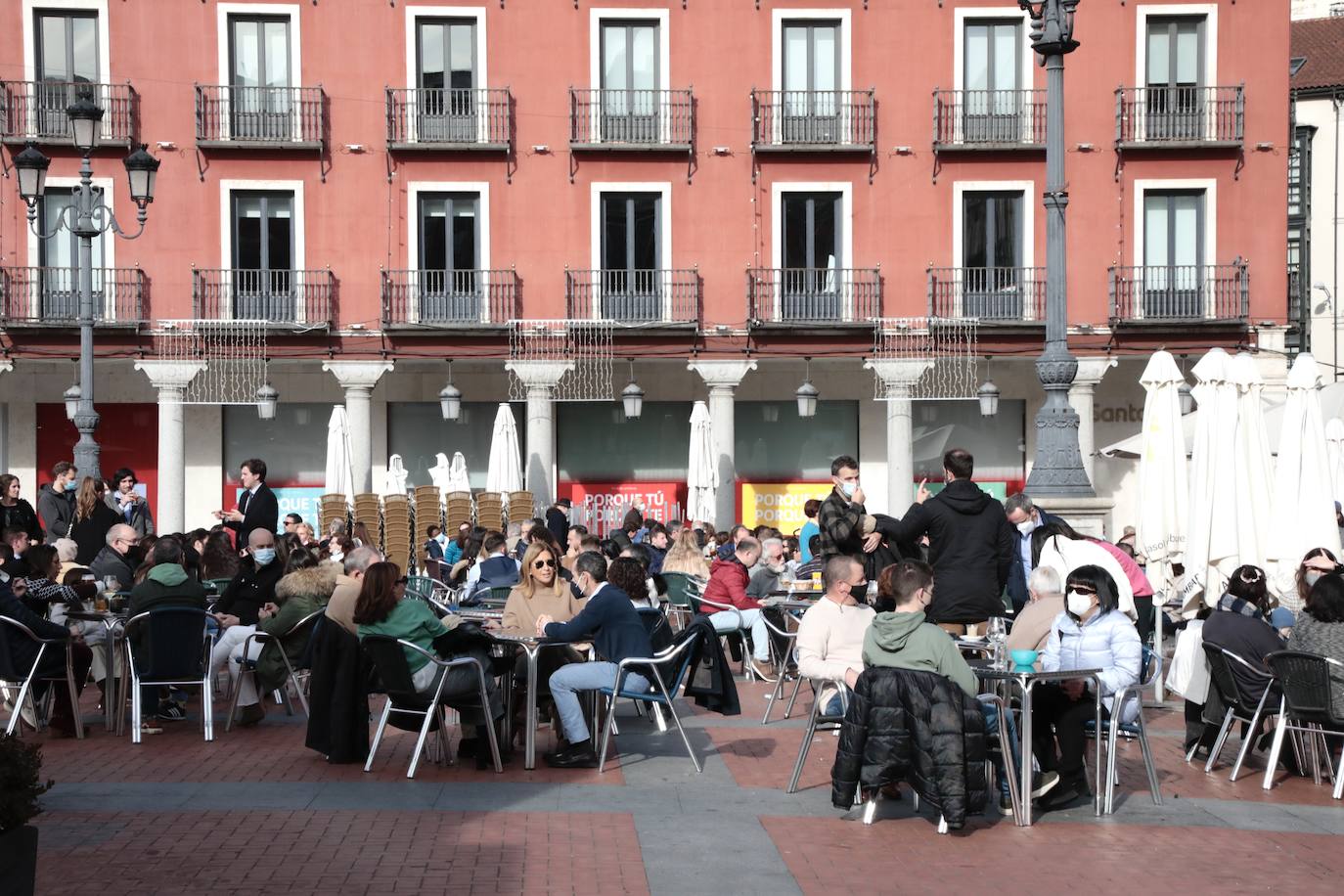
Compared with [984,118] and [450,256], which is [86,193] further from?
[984,118]

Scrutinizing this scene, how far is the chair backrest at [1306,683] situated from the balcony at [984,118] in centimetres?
2035

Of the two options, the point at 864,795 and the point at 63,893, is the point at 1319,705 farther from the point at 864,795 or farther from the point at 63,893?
the point at 63,893

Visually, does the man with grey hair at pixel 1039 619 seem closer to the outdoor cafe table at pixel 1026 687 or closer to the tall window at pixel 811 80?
the outdoor cafe table at pixel 1026 687

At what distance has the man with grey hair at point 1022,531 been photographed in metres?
12.1

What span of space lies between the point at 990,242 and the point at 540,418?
864 centimetres

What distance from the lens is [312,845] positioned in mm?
8352

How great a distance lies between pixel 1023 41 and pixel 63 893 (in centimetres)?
2591

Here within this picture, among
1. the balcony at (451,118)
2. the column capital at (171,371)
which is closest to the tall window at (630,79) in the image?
the balcony at (451,118)

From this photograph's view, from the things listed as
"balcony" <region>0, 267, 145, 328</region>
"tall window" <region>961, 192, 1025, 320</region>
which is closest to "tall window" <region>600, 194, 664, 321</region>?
"tall window" <region>961, 192, 1025, 320</region>

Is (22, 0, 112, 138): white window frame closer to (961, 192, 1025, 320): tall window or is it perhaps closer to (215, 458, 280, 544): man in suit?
(215, 458, 280, 544): man in suit

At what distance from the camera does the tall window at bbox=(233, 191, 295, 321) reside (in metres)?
29.1

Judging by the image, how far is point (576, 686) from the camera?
1053 centimetres

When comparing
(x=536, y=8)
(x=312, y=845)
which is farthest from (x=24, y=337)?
(x=312, y=845)

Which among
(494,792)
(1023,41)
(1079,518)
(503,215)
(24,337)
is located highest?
(1023,41)
